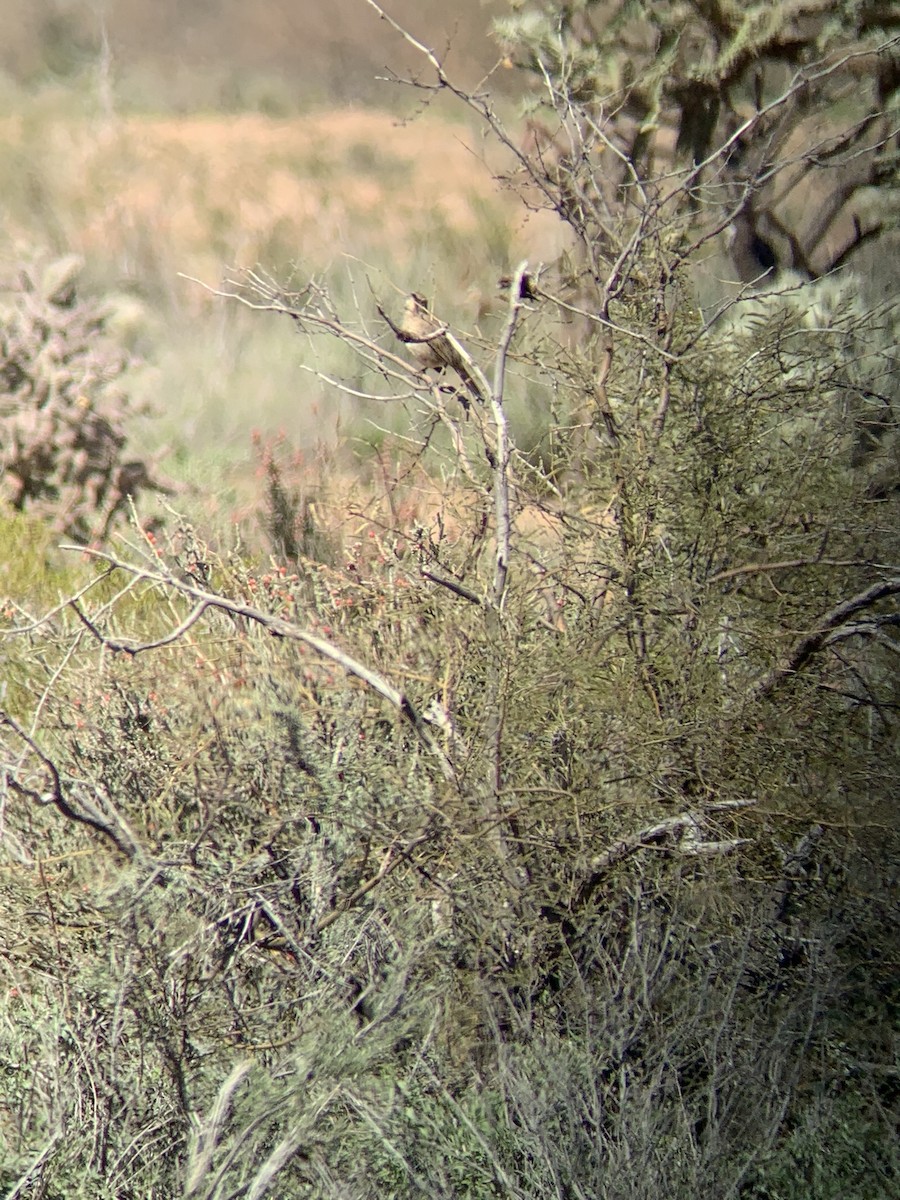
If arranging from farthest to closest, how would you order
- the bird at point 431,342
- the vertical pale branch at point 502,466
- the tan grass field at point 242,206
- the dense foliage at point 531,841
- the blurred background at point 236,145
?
the blurred background at point 236,145
the tan grass field at point 242,206
the bird at point 431,342
the vertical pale branch at point 502,466
the dense foliage at point 531,841

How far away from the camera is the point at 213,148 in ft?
45.1

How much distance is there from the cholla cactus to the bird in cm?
314

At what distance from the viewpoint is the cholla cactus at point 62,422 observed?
611 centimetres

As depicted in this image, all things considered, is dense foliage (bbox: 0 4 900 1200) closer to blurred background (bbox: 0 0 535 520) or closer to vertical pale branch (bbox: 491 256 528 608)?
vertical pale branch (bbox: 491 256 528 608)

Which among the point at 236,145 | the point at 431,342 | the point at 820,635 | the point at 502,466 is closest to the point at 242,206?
the point at 236,145

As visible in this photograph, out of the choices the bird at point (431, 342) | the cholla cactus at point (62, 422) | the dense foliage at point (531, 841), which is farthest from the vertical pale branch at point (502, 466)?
the cholla cactus at point (62, 422)

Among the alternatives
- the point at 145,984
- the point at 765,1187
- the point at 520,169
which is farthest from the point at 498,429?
the point at 765,1187

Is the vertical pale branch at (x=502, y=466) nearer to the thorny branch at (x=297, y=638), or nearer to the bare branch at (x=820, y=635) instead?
the thorny branch at (x=297, y=638)

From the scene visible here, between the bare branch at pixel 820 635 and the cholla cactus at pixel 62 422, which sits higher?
the cholla cactus at pixel 62 422

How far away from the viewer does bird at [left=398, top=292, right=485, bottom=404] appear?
2887 millimetres

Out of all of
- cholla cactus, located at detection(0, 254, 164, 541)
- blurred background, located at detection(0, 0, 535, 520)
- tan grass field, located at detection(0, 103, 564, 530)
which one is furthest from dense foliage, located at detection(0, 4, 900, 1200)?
blurred background, located at detection(0, 0, 535, 520)

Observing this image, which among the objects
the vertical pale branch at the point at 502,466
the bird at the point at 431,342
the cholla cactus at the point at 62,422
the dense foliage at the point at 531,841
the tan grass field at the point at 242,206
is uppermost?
the tan grass field at the point at 242,206

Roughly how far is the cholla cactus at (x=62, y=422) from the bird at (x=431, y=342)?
10.3ft

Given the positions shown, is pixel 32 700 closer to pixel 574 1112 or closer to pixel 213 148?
pixel 574 1112
